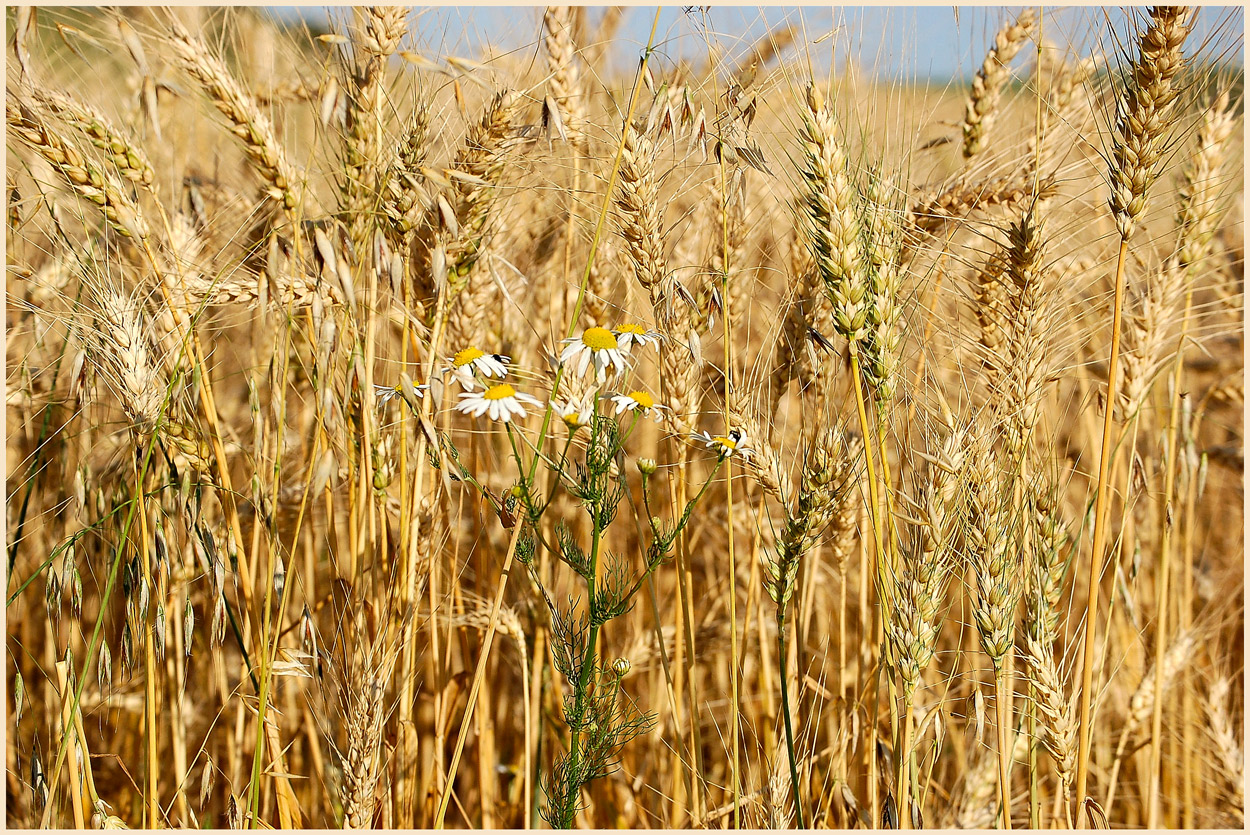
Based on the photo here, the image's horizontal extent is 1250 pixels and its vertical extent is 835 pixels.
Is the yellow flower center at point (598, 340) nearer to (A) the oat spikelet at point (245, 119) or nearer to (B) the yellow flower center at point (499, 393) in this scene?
(B) the yellow flower center at point (499, 393)

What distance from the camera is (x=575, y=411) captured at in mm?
1108

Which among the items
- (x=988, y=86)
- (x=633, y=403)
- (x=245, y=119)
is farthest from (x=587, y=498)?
(x=988, y=86)

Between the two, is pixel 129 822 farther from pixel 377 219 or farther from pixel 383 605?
pixel 377 219

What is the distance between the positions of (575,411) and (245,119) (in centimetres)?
81

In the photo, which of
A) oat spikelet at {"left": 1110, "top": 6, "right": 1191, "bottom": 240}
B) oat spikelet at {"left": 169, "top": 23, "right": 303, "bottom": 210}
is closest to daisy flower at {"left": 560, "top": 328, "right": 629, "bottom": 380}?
oat spikelet at {"left": 169, "top": 23, "right": 303, "bottom": 210}

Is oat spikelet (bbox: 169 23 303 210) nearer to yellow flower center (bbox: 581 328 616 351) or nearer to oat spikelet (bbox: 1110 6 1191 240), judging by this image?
yellow flower center (bbox: 581 328 616 351)

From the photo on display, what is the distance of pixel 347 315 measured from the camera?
1.22m

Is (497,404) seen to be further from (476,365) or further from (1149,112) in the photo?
(1149,112)

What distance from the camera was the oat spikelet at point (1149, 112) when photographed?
1.05 m

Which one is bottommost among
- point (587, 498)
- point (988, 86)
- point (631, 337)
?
point (587, 498)

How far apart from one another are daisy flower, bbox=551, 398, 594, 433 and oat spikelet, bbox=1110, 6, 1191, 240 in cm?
86

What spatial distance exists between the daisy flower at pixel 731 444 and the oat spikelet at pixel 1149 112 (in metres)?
0.65

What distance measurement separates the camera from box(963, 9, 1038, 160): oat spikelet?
Result: 1.52 meters

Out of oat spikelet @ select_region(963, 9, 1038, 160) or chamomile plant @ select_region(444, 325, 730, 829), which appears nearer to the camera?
chamomile plant @ select_region(444, 325, 730, 829)
